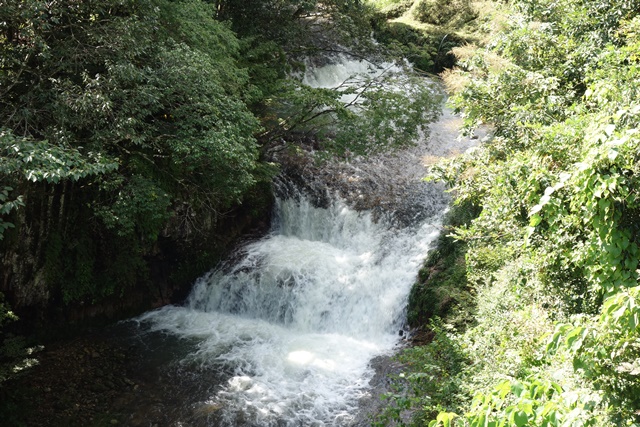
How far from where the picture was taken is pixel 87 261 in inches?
396

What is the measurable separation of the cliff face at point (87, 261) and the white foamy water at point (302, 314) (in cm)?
65

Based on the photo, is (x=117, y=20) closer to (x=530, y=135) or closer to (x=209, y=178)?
(x=209, y=178)

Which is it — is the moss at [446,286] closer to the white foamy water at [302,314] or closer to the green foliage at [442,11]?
the white foamy water at [302,314]

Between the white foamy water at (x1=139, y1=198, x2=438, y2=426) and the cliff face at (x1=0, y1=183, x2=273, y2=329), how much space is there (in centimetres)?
65

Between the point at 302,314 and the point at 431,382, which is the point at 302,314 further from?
the point at 431,382

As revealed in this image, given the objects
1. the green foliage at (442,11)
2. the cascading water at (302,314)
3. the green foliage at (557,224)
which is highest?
the green foliage at (442,11)

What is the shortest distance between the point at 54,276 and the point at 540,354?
920cm

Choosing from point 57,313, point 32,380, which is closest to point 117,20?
point 57,313

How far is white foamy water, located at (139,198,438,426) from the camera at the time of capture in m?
8.59

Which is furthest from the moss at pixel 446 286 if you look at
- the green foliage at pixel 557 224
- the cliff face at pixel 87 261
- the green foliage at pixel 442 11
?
the green foliage at pixel 442 11

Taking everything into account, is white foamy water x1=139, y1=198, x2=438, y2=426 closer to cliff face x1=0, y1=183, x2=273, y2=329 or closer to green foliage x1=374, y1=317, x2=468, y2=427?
cliff face x1=0, y1=183, x2=273, y2=329

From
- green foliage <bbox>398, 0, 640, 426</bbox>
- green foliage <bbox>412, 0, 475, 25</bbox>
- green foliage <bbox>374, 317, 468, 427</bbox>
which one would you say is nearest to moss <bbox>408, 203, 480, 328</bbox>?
green foliage <bbox>398, 0, 640, 426</bbox>

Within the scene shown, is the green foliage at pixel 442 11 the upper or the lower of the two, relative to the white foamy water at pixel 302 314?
upper

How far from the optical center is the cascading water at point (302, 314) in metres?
8.55
